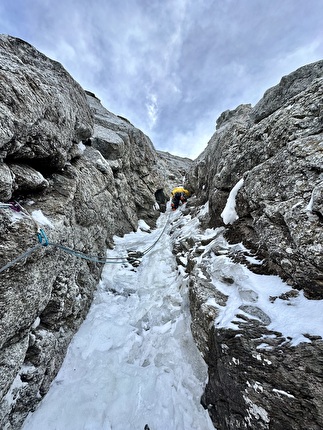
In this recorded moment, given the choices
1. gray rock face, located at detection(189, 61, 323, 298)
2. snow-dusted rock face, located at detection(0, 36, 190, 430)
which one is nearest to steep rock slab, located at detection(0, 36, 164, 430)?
snow-dusted rock face, located at detection(0, 36, 190, 430)

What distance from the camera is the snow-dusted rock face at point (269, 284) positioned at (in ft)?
11.8

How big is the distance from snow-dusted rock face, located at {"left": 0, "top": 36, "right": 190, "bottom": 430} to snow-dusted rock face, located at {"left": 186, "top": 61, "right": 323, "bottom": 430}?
422cm

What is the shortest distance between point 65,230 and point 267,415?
21.8 ft

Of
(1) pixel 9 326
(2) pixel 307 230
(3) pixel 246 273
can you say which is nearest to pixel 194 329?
(3) pixel 246 273

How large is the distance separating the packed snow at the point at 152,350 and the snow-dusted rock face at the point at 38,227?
0.68 m

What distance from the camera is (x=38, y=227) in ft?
15.9

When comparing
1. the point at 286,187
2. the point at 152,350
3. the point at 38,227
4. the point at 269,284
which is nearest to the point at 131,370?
the point at 152,350

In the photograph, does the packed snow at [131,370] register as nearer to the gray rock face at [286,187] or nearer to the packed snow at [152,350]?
the packed snow at [152,350]

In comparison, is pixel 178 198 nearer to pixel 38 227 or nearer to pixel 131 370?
pixel 131 370

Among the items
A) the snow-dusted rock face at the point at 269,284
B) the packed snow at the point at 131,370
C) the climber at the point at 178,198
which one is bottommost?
the packed snow at the point at 131,370

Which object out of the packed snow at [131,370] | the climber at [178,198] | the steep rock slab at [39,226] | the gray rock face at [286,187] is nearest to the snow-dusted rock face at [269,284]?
the gray rock face at [286,187]

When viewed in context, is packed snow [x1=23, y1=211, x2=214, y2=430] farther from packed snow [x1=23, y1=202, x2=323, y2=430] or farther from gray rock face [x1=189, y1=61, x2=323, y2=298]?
gray rock face [x1=189, y1=61, x2=323, y2=298]

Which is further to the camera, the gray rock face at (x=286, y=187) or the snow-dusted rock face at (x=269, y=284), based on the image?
the gray rock face at (x=286, y=187)

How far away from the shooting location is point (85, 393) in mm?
4973
